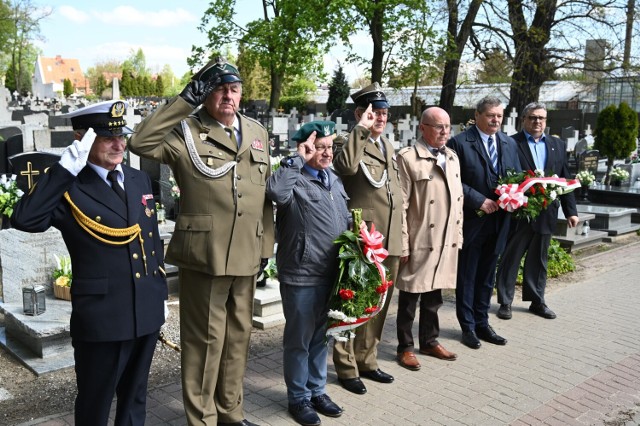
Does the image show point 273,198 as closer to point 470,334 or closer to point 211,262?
point 211,262

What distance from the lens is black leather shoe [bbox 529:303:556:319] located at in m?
6.55

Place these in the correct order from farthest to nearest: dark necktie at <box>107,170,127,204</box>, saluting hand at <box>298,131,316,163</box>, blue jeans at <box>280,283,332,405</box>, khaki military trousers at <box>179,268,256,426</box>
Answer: blue jeans at <box>280,283,332,405</box>
saluting hand at <box>298,131,316,163</box>
khaki military trousers at <box>179,268,256,426</box>
dark necktie at <box>107,170,127,204</box>

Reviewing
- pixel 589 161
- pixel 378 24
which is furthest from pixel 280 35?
pixel 589 161

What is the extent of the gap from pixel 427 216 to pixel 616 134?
12.6 meters

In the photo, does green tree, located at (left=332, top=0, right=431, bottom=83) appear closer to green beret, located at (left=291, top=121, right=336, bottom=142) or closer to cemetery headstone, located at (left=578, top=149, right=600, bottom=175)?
cemetery headstone, located at (left=578, top=149, right=600, bottom=175)

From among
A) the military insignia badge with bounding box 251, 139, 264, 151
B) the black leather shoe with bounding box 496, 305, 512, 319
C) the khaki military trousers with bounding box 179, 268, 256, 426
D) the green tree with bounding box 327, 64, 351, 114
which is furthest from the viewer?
the green tree with bounding box 327, 64, 351, 114

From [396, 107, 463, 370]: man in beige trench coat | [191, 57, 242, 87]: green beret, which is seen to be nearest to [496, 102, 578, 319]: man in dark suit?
[396, 107, 463, 370]: man in beige trench coat

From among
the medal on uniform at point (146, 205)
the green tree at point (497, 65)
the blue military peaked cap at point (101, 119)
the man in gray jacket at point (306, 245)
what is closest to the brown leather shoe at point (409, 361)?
the man in gray jacket at point (306, 245)

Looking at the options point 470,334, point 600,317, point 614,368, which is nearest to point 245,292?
point 470,334

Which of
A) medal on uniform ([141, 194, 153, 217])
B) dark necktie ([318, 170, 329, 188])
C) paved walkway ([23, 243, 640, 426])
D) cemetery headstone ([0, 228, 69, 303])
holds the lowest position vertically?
paved walkway ([23, 243, 640, 426])

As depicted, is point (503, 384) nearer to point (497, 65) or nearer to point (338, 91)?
point (497, 65)

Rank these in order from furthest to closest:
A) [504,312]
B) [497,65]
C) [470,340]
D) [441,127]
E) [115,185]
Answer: [497,65] → [504,312] → [470,340] → [441,127] → [115,185]

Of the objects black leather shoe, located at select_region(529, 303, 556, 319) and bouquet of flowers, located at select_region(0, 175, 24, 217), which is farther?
bouquet of flowers, located at select_region(0, 175, 24, 217)

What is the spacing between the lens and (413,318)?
5176 millimetres
